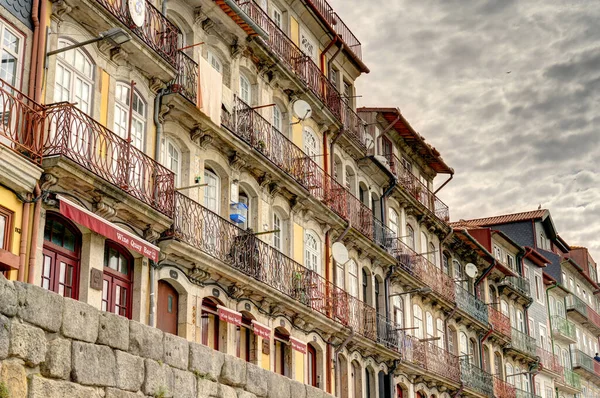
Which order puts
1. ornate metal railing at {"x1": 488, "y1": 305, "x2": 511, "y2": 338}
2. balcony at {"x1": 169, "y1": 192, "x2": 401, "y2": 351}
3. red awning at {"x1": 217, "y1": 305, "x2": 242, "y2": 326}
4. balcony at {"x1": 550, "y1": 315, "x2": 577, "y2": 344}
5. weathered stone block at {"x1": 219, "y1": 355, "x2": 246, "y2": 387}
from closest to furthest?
1. weathered stone block at {"x1": 219, "y1": 355, "x2": 246, "y2": 387}
2. balcony at {"x1": 169, "y1": 192, "x2": 401, "y2": 351}
3. red awning at {"x1": 217, "y1": 305, "x2": 242, "y2": 326}
4. ornate metal railing at {"x1": 488, "y1": 305, "x2": 511, "y2": 338}
5. balcony at {"x1": 550, "y1": 315, "x2": 577, "y2": 344}

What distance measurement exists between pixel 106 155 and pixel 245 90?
763 cm

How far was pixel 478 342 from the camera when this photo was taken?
118 feet

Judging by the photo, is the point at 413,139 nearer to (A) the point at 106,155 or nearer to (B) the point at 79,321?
(A) the point at 106,155

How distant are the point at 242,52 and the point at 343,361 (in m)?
8.02

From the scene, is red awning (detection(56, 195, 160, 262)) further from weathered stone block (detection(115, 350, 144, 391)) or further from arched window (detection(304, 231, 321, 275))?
arched window (detection(304, 231, 321, 275))

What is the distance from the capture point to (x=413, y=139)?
106 ft

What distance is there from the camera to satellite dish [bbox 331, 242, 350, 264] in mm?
24125

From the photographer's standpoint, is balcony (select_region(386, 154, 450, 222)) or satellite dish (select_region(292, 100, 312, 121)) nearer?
satellite dish (select_region(292, 100, 312, 121))

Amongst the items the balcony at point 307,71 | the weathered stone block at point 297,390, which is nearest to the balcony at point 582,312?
the balcony at point 307,71

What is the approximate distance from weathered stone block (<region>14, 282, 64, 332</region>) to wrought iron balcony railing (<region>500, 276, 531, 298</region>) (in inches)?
1262

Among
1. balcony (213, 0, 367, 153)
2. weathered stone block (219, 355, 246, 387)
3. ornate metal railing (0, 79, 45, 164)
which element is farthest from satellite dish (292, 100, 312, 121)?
weathered stone block (219, 355, 246, 387)

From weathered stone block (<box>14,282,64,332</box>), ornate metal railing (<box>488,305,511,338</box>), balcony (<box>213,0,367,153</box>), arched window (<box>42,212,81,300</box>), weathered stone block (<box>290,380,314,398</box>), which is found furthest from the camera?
ornate metal railing (<box>488,305,511,338</box>)

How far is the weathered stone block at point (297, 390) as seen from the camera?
13.4 m

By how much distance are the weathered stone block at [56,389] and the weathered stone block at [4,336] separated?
463mm
